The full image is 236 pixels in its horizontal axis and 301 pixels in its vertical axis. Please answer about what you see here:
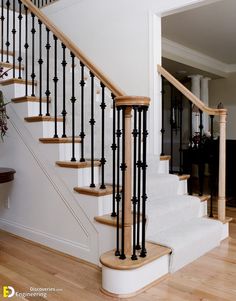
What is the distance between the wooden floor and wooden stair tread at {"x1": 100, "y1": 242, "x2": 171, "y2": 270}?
0.65ft

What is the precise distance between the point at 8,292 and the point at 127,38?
3146 millimetres

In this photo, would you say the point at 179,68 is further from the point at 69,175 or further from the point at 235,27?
the point at 69,175

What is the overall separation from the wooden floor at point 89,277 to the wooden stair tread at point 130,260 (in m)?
0.20

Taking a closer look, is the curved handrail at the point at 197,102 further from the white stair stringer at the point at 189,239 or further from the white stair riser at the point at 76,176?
the white stair riser at the point at 76,176

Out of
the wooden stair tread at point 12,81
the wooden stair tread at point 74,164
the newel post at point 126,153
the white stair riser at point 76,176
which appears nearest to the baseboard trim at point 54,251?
the newel post at point 126,153

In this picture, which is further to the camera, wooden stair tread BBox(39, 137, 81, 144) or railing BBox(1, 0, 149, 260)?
wooden stair tread BBox(39, 137, 81, 144)

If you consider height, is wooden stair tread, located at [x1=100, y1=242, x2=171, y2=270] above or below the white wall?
below

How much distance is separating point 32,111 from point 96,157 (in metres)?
0.83

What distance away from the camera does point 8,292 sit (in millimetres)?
2301

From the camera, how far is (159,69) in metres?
3.94

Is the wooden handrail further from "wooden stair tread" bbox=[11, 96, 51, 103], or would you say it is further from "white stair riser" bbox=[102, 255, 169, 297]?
"white stair riser" bbox=[102, 255, 169, 297]

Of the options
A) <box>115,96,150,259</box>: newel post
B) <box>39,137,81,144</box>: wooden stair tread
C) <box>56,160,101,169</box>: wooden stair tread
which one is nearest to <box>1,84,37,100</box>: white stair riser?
<box>39,137,81,144</box>: wooden stair tread

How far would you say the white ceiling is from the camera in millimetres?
4738

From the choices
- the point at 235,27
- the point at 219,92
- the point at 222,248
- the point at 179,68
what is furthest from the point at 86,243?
the point at 219,92
